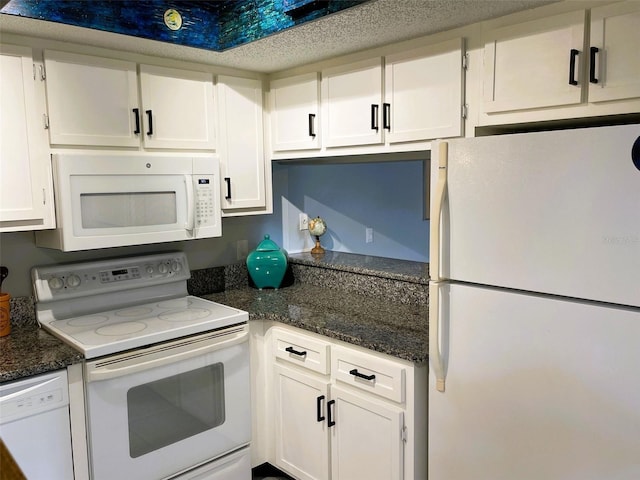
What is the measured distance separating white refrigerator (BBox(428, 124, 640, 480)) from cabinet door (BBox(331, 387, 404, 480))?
179 millimetres

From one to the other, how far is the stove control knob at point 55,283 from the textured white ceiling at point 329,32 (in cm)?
102

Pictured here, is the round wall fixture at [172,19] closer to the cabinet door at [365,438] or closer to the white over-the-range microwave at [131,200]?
the white over-the-range microwave at [131,200]

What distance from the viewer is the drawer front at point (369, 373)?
195cm

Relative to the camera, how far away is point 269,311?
253cm

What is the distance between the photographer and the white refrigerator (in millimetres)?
1380

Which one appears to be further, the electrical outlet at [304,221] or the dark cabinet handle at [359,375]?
the electrical outlet at [304,221]

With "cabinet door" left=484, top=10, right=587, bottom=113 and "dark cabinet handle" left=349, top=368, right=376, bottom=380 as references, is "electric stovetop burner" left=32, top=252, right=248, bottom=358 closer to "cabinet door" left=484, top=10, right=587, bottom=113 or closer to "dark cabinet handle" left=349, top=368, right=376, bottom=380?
"dark cabinet handle" left=349, top=368, right=376, bottom=380

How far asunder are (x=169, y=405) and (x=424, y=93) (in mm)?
1653

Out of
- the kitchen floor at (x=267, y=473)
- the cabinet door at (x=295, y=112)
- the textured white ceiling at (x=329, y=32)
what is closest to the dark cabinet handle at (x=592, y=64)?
the textured white ceiling at (x=329, y=32)

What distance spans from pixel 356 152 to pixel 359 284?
2.39ft

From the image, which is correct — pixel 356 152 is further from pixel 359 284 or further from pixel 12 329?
pixel 12 329

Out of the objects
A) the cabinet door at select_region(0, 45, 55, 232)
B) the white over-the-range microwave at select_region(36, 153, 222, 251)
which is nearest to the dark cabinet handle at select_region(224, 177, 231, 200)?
the white over-the-range microwave at select_region(36, 153, 222, 251)

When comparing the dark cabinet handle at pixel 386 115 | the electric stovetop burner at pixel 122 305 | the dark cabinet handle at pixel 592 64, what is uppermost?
the dark cabinet handle at pixel 592 64

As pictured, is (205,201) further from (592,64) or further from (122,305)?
(592,64)
